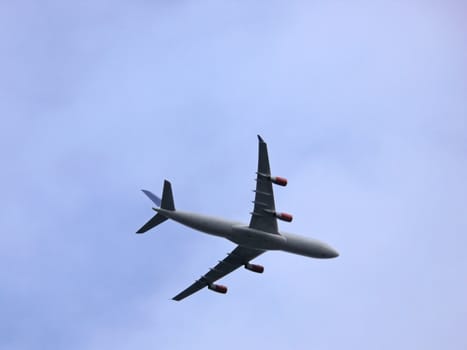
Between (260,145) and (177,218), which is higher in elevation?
(260,145)

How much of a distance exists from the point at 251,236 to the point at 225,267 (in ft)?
35.4

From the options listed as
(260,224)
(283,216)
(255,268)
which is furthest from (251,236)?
(255,268)

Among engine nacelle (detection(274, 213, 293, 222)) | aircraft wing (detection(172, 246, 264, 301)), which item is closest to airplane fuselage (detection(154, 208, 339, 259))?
engine nacelle (detection(274, 213, 293, 222))

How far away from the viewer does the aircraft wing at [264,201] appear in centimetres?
8594

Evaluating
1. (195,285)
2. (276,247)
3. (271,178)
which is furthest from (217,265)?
(271,178)

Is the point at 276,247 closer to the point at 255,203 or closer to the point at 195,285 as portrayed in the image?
the point at 255,203

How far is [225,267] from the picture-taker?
99938mm

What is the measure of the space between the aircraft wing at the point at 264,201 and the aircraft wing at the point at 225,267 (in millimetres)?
7651

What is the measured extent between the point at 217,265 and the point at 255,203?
44.9 feet

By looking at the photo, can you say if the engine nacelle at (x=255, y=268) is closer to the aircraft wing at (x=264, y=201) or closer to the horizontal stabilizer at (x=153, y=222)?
the aircraft wing at (x=264, y=201)

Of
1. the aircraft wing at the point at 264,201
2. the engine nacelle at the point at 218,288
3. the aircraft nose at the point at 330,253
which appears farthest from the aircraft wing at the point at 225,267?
the aircraft wing at the point at 264,201

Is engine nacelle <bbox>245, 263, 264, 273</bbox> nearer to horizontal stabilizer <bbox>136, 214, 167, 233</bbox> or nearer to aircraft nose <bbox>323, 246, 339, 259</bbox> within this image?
aircraft nose <bbox>323, 246, 339, 259</bbox>

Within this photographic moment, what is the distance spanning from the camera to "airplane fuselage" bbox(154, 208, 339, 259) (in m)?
88.8

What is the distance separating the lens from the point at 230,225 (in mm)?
89875
